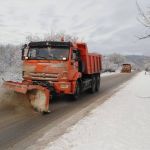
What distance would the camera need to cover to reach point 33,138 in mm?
9609

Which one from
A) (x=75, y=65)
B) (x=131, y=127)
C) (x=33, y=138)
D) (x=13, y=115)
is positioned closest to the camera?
(x=33, y=138)

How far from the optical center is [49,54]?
1731 centimetres

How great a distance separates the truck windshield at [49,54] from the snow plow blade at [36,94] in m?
3.08

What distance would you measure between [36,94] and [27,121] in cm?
218

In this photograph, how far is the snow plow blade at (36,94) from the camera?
13969 mm

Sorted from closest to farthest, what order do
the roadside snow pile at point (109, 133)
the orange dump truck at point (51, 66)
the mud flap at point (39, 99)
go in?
the roadside snow pile at point (109, 133), the mud flap at point (39, 99), the orange dump truck at point (51, 66)

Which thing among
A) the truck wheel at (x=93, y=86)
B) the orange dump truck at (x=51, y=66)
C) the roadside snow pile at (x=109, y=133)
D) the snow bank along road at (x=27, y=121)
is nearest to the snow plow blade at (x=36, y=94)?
the snow bank along road at (x=27, y=121)

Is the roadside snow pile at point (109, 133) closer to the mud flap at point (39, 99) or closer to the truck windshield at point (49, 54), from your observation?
the mud flap at point (39, 99)

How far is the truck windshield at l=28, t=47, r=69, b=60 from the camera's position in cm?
1723

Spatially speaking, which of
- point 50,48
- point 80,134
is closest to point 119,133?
point 80,134

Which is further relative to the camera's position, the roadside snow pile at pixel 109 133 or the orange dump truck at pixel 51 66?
the orange dump truck at pixel 51 66

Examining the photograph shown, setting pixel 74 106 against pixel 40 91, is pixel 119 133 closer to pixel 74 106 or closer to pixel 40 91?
pixel 40 91

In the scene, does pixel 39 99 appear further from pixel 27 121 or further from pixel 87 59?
pixel 87 59

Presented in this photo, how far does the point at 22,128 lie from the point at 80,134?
2.19m
